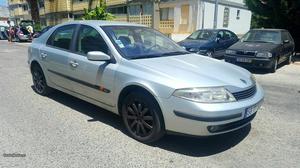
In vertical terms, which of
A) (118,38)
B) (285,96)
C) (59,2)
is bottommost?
(285,96)

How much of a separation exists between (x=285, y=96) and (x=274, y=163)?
12.1 ft

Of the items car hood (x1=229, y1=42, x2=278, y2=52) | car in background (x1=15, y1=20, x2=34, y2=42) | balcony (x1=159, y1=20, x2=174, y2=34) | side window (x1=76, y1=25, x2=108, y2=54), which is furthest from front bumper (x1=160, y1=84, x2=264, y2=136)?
car in background (x1=15, y1=20, x2=34, y2=42)

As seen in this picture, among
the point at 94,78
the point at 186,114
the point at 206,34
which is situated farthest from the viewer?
the point at 206,34

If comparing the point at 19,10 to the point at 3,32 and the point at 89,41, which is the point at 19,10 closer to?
the point at 3,32

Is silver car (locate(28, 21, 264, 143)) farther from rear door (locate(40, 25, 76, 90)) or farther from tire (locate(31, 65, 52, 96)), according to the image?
tire (locate(31, 65, 52, 96))

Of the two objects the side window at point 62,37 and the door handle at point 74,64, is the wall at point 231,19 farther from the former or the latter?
the door handle at point 74,64

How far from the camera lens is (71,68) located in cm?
511

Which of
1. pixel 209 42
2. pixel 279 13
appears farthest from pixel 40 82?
pixel 279 13

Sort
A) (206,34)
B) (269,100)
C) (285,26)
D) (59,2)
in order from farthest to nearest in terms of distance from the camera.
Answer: (59,2)
(285,26)
(206,34)
(269,100)

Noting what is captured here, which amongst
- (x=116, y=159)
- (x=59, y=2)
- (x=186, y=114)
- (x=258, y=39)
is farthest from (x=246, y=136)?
(x=59, y=2)

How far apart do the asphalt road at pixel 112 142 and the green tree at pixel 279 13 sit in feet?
31.9

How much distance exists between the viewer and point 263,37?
35.8 ft

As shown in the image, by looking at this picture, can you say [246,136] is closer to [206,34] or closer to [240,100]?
[240,100]

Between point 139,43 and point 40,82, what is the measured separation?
9.10 ft
